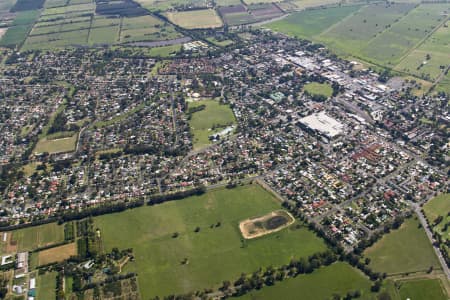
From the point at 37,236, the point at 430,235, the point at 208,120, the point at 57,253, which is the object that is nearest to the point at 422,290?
the point at 430,235

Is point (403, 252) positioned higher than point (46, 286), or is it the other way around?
point (403, 252)

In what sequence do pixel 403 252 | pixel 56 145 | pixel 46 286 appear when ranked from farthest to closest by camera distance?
pixel 56 145, pixel 403 252, pixel 46 286

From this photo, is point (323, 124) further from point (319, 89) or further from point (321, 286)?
point (321, 286)

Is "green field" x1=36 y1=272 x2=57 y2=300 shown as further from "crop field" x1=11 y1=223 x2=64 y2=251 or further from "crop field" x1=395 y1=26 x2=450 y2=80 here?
"crop field" x1=395 y1=26 x2=450 y2=80

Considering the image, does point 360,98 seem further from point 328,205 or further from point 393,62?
point 328,205

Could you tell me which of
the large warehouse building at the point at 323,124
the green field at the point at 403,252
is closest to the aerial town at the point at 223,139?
the large warehouse building at the point at 323,124

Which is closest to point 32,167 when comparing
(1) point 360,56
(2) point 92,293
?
(2) point 92,293

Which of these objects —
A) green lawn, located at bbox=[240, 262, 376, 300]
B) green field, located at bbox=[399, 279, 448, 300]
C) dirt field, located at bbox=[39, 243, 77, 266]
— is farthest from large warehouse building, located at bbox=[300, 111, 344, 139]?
dirt field, located at bbox=[39, 243, 77, 266]
